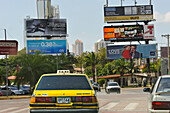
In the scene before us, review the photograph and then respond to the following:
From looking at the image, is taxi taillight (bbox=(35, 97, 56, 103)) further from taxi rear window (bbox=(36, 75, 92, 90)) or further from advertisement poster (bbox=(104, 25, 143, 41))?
advertisement poster (bbox=(104, 25, 143, 41))

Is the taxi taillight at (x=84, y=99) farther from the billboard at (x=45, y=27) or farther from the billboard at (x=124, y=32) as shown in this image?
the billboard at (x=45, y=27)

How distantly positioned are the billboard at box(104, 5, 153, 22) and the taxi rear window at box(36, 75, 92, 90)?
60252 millimetres

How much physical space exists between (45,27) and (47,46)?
6.12 metres

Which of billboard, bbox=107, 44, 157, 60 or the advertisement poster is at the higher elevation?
the advertisement poster

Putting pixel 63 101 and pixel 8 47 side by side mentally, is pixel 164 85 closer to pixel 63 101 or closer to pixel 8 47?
pixel 63 101

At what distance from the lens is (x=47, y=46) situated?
7500 centimetres

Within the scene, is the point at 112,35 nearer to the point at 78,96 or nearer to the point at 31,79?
the point at 31,79

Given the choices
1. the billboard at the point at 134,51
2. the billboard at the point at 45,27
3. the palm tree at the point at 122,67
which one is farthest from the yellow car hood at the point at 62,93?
the palm tree at the point at 122,67

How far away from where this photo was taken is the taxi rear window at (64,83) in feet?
34.1

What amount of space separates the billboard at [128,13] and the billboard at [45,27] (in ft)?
42.9

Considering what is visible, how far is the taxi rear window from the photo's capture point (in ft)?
34.1

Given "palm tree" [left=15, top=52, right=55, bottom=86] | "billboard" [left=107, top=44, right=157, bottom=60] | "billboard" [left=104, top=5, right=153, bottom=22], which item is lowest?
"palm tree" [left=15, top=52, right=55, bottom=86]

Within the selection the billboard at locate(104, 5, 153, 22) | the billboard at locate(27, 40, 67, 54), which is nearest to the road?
the billboard at locate(104, 5, 153, 22)

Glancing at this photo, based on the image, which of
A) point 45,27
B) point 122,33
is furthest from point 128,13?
point 45,27
